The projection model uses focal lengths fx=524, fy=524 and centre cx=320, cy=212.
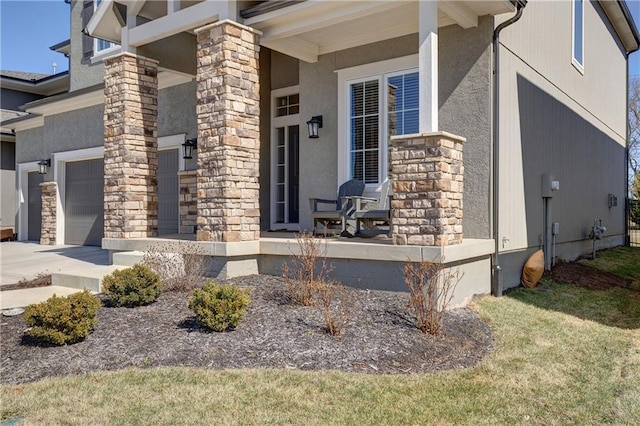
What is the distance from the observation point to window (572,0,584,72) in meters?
11.0

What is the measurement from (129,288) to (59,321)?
1266 millimetres

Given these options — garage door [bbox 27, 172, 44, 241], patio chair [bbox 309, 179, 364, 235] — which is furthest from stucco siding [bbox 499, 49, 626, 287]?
garage door [bbox 27, 172, 44, 241]

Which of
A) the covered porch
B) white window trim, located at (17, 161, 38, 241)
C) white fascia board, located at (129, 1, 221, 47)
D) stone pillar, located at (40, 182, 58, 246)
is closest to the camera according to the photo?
the covered porch

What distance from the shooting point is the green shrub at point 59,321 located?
4633mm

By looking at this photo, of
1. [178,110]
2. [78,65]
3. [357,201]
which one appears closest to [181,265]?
[357,201]

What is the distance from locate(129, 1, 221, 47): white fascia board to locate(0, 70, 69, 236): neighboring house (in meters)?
10.6

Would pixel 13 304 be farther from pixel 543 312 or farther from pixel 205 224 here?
pixel 543 312

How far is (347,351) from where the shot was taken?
456cm

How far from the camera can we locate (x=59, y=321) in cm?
464

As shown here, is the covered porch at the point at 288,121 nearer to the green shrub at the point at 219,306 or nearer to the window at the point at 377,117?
the window at the point at 377,117

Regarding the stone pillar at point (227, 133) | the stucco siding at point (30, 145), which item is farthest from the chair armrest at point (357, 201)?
the stucco siding at point (30, 145)

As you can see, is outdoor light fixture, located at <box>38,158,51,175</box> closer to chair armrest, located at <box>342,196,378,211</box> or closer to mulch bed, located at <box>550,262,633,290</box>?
chair armrest, located at <box>342,196,378,211</box>

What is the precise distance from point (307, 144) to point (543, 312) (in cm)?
485

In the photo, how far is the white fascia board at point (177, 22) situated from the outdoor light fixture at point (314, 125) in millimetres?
2404
